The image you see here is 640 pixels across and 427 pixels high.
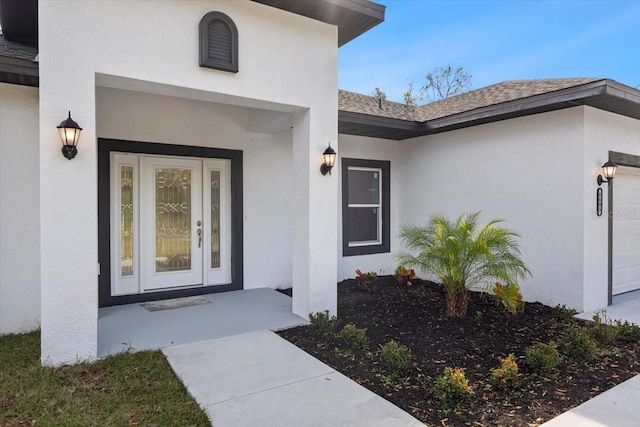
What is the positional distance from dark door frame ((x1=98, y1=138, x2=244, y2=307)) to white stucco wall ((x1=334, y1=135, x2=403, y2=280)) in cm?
237

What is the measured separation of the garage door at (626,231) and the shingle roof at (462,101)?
7.75ft

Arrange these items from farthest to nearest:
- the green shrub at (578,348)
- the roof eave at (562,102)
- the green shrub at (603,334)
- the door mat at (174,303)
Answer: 1. the door mat at (174,303)
2. the roof eave at (562,102)
3. the green shrub at (603,334)
4. the green shrub at (578,348)

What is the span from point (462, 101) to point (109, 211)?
7616 millimetres

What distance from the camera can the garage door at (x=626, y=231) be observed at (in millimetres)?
7395

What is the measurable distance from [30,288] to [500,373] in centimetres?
609

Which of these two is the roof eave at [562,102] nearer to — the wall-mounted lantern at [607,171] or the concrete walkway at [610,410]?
the wall-mounted lantern at [607,171]

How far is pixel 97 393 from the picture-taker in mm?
3596

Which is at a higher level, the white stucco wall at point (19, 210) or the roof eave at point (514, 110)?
the roof eave at point (514, 110)

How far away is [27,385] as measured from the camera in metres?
3.69

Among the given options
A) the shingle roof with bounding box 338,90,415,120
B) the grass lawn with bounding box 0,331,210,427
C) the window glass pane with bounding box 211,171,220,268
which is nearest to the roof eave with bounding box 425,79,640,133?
the shingle roof with bounding box 338,90,415,120

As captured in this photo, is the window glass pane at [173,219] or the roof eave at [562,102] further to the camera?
the window glass pane at [173,219]

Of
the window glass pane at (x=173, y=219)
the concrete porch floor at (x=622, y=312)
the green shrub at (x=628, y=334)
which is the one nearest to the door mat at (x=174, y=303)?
the window glass pane at (x=173, y=219)

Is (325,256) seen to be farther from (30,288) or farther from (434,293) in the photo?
(30,288)

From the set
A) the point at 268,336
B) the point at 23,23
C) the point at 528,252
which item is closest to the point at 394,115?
the point at 528,252
